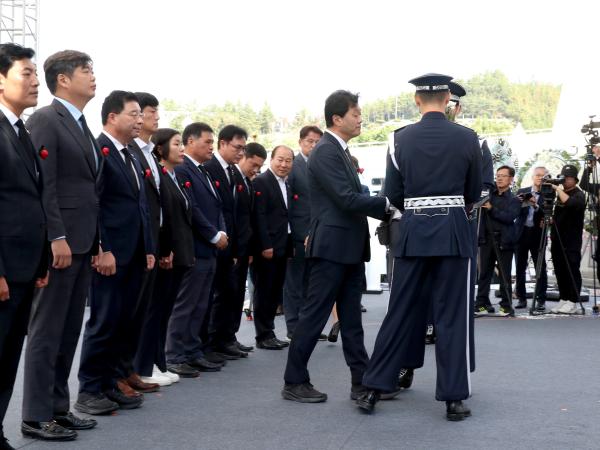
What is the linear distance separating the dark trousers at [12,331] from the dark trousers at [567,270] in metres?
7.35

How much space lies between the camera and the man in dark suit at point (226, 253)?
6.62 m

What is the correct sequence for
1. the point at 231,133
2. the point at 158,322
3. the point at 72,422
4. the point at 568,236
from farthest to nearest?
the point at 568,236, the point at 231,133, the point at 158,322, the point at 72,422

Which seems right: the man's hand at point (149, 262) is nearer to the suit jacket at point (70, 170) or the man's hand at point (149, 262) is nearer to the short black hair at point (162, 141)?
the suit jacket at point (70, 170)

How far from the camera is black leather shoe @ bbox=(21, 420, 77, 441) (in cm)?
414

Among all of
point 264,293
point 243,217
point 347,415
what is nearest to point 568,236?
point 264,293

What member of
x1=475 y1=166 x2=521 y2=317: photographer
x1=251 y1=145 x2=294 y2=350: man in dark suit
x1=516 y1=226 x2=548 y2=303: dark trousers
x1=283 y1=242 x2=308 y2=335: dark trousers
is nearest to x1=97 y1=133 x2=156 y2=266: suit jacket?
x1=251 y1=145 x2=294 y2=350: man in dark suit

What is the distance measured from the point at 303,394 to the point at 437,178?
1.39 meters

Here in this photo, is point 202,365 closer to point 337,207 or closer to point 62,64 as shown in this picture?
point 337,207

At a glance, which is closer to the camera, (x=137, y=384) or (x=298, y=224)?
(x=137, y=384)

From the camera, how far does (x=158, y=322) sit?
560 cm

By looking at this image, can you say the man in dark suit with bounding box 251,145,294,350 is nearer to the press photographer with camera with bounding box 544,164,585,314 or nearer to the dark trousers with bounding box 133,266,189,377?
the dark trousers with bounding box 133,266,189,377

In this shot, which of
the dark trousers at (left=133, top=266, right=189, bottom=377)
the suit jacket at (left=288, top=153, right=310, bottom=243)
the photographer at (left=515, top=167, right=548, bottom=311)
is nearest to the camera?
the dark trousers at (left=133, top=266, right=189, bottom=377)

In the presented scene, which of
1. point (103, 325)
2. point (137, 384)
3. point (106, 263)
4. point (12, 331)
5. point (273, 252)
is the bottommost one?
point (137, 384)

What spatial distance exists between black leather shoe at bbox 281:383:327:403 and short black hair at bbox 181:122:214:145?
1.85 metres
